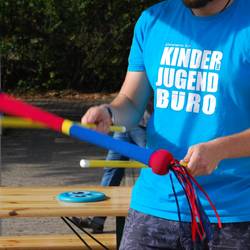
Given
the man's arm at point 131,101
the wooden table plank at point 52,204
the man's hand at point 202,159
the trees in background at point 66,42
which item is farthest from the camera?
the trees in background at point 66,42

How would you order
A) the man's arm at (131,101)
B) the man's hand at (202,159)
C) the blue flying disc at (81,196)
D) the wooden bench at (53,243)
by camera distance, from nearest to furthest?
the man's hand at (202,159) < the man's arm at (131,101) < the blue flying disc at (81,196) < the wooden bench at (53,243)

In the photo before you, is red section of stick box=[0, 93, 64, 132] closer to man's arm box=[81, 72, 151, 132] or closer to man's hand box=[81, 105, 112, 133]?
man's hand box=[81, 105, 112, 133]

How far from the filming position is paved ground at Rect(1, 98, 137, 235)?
674 centimetres

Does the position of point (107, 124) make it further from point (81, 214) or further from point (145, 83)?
point (81, 214)

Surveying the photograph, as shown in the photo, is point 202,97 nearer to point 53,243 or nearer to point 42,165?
point 53,243

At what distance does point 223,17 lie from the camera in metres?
2.62

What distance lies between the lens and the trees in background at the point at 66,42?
16.9 m

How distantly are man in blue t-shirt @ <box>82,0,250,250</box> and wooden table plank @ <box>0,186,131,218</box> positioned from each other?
1.35m

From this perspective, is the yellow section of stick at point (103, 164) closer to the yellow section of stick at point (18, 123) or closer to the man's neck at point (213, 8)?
the yellow section of stick at point (18, 123)

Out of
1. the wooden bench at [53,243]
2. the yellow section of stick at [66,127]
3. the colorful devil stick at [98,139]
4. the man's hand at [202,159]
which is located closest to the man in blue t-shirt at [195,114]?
the man's hand at [202,159]

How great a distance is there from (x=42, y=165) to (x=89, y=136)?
24.2 ft

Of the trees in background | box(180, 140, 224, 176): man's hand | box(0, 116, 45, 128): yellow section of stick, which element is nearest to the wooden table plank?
box(0, 116, 45, 128): yellow section of stick

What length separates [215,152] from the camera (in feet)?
7.45

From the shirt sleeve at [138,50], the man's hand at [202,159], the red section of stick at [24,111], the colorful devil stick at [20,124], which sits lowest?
the man's hand at [202,159]
